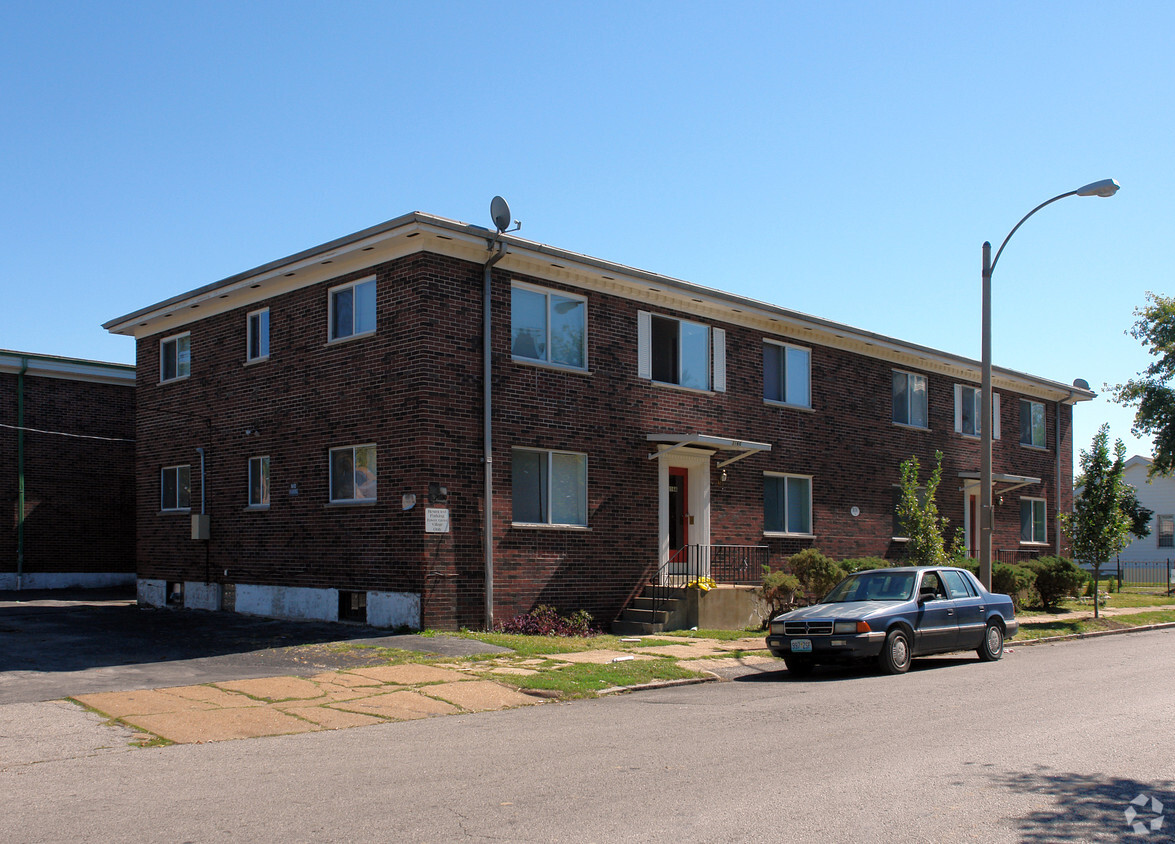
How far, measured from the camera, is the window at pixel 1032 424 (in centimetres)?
3120

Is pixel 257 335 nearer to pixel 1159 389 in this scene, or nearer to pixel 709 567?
pixel 709 567

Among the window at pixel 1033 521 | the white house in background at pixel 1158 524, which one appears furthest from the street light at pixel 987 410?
the white house in background at pixel 1158 524

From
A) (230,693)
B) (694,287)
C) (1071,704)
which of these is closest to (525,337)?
(694,287)

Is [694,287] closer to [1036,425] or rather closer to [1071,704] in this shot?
[1071,704]

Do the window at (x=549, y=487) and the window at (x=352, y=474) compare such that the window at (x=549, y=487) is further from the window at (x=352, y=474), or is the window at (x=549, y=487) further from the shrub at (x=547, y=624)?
the window at (x=352, y=474)

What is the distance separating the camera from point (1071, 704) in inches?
434

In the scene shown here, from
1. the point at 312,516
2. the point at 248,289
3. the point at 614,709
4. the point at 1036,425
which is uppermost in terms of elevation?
the point at 248,289

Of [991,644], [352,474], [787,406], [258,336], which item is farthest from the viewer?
[787,406]

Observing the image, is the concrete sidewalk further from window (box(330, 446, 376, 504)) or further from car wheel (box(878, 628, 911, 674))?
window (box(330, 446, 376, 504))

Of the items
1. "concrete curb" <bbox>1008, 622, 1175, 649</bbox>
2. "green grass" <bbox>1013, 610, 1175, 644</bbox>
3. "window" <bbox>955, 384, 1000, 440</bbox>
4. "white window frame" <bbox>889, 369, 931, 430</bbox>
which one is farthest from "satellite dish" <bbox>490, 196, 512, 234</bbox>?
"window" <bbox>955, 384, 1000, 440</bbox>

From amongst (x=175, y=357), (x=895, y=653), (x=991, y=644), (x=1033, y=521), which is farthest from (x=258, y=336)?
(x=1033, y=521)

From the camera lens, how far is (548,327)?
18.5 meters

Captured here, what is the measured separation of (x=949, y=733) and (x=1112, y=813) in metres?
2.76

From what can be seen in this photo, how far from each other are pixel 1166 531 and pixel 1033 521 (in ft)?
86.9
